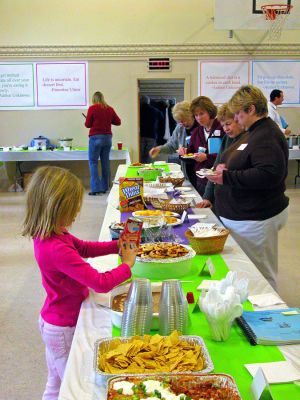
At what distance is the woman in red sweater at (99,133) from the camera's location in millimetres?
7035

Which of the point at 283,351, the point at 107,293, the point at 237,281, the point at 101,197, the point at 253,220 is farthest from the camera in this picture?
the point at 101,197

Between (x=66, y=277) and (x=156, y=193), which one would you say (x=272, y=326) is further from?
(x=156, y=193)

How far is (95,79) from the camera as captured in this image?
27.7 ft

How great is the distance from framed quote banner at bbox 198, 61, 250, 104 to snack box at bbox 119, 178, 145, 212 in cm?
599

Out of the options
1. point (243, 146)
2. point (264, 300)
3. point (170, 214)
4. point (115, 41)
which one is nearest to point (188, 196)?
Answer: point (170, 214)

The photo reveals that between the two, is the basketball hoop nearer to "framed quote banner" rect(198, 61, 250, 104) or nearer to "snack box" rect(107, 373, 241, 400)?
"framed quote banner" rect(198, 61, 250, 104)

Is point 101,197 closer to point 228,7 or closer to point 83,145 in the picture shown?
point 83,145

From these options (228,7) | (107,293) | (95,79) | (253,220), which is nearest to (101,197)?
(95,79)

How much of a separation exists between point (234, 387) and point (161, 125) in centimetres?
894

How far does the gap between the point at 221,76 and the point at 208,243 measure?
6943 mm

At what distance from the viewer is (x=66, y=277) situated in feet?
5.17

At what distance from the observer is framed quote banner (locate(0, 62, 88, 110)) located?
330 inches

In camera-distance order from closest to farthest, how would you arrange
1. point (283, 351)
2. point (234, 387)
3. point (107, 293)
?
1. point (234, 387)
2. point (283, 351)
3. point (107, 293)

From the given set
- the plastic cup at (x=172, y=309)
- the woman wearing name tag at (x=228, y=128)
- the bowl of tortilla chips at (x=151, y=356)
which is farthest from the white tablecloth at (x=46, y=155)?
the bowl of tortilla chips at (x=151, y=356)
